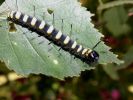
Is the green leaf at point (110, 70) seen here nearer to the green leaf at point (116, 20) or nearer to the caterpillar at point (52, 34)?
the green leaf at point (116, 20)

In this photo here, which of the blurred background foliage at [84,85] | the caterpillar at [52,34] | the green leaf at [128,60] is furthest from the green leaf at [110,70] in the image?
the caterpillar at [52,34]

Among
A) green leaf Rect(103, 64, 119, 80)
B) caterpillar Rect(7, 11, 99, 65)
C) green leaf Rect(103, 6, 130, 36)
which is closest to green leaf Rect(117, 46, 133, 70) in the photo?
green leaf Rect(103, 64, 119, 80)

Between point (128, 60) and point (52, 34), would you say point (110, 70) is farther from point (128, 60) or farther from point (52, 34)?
point (52, 34)

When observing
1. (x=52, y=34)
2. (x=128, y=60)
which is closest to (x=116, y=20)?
(x=128, y=60)

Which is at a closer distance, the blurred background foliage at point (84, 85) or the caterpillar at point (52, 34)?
the caterpillar at point (52, 34)

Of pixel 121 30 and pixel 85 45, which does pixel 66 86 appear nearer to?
pixel 121 30

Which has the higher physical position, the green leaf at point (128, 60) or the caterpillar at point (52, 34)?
the green leaf at point (128, 60)
